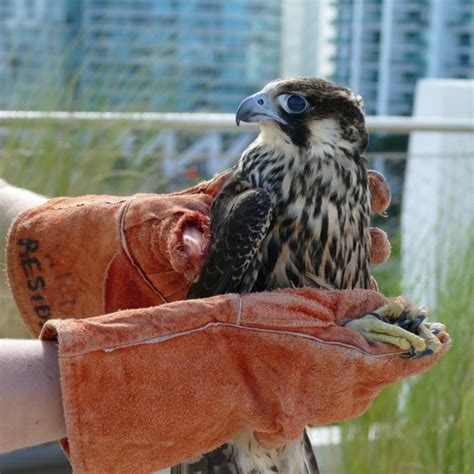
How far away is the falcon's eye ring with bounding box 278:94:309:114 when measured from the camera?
6.66 ft

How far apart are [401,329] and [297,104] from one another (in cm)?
64

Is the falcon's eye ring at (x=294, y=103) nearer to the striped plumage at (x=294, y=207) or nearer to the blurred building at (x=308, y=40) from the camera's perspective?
the striped plumage at (x=294, y=207)

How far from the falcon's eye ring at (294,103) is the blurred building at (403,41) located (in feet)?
32.4

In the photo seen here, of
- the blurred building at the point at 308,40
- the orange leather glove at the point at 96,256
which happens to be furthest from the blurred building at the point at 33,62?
the blurred building at the point at 308,40

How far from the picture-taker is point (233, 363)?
1553 mm

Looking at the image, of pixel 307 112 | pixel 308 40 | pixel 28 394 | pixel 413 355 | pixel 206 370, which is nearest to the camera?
pixel 28 394

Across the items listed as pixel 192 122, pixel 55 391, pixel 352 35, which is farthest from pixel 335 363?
pixel 352 35

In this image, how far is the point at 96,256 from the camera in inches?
82.2

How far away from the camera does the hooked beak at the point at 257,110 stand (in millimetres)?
2023

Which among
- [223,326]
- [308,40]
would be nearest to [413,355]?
[223,326]

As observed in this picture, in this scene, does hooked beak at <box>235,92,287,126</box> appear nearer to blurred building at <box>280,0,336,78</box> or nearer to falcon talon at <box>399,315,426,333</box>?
falcon talon at <box>399,315,426,333</box>

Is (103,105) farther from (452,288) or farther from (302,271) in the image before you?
(302,271)

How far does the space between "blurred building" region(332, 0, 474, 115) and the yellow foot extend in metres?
10.2

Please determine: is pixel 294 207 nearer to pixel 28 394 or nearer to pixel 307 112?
pixel 307 112
